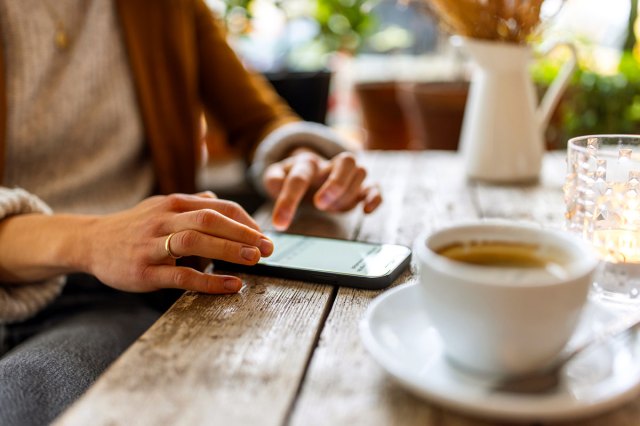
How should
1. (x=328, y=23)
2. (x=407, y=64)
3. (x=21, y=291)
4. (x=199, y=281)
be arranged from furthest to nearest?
(x=407, y=64), (x=328, y=23), (x=21, y=291), (x=199, y=281)

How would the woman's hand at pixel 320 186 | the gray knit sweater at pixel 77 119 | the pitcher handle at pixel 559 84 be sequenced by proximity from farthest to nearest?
the pitcher handle at pixel 559 84 < the gray knit sweater at pixel 77 119 < the woman's hand at pixel 320 186

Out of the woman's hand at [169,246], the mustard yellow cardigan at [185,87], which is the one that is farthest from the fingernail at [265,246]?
the mustard yellow cardigan at [185,87]

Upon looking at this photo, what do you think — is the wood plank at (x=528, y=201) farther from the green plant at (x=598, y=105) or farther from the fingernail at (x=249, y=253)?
the green plant at (x=598, y=105)

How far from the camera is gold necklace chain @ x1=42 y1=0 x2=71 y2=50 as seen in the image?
1.03 meters

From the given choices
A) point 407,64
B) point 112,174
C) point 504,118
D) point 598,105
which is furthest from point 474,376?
point 407,64

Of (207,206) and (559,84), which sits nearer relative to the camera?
(207,206)

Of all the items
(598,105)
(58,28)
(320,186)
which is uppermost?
(58,28)

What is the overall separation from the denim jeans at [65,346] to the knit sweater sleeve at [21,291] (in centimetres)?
4

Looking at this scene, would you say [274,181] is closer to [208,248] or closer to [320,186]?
[320,186]

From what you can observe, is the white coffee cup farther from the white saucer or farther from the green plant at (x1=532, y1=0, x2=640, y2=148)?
the green plant at (x1=532, y1=0, x2=640, y2=148)

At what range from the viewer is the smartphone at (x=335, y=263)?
2.12 feet

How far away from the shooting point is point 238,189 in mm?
1275

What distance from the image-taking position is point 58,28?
1043 mm

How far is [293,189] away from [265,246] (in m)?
0.24
